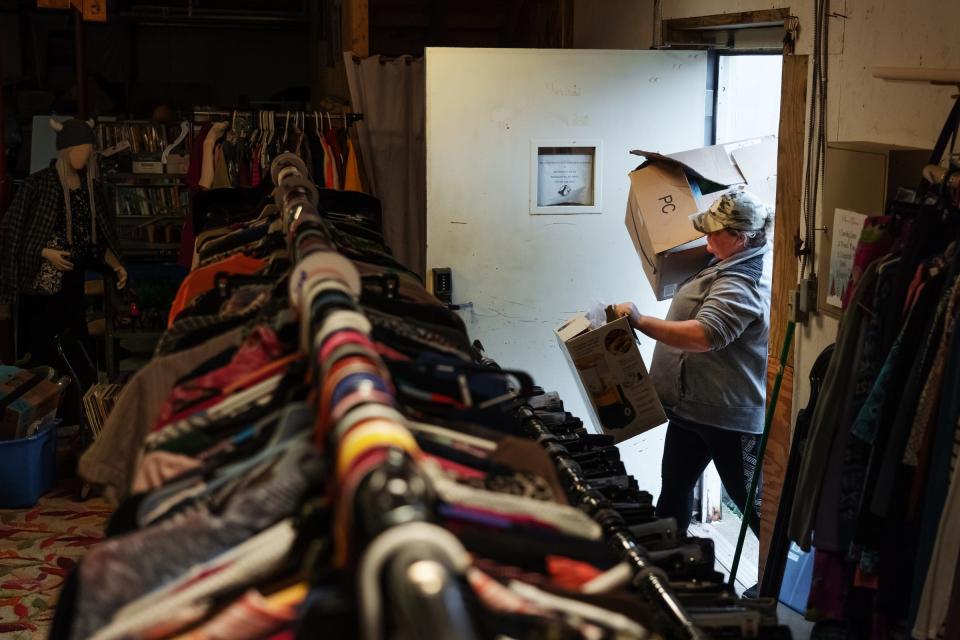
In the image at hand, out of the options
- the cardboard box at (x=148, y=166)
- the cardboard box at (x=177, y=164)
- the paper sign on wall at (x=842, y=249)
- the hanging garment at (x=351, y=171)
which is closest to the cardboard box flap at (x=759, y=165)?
the paper sign on wall at (x=842, y=249)

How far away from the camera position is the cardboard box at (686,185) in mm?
3891

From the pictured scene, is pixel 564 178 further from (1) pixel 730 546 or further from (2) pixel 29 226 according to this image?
(2) pixel 29 226

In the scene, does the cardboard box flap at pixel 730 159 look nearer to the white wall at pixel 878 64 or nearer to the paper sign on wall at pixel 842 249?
the white wall at pixel 878 64

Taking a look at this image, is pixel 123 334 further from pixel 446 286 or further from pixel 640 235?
pixel 640 235

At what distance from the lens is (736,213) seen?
3594mm

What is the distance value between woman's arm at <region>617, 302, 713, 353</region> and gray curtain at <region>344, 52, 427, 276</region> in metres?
1.93

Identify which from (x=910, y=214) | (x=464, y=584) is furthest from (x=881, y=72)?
(x=464, y=584)

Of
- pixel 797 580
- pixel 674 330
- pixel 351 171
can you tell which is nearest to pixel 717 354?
pixel 674 330

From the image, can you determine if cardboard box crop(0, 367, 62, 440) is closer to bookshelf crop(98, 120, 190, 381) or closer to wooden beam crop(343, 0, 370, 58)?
bookshelf crop(98, 120, 190, 381)

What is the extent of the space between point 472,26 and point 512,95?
4171 mm

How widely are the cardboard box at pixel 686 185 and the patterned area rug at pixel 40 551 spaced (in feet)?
7.88

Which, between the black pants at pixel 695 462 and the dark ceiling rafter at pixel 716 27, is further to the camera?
the black pants at pixel 695 462

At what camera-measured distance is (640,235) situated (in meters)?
4.11

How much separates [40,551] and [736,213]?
309 centimetres
